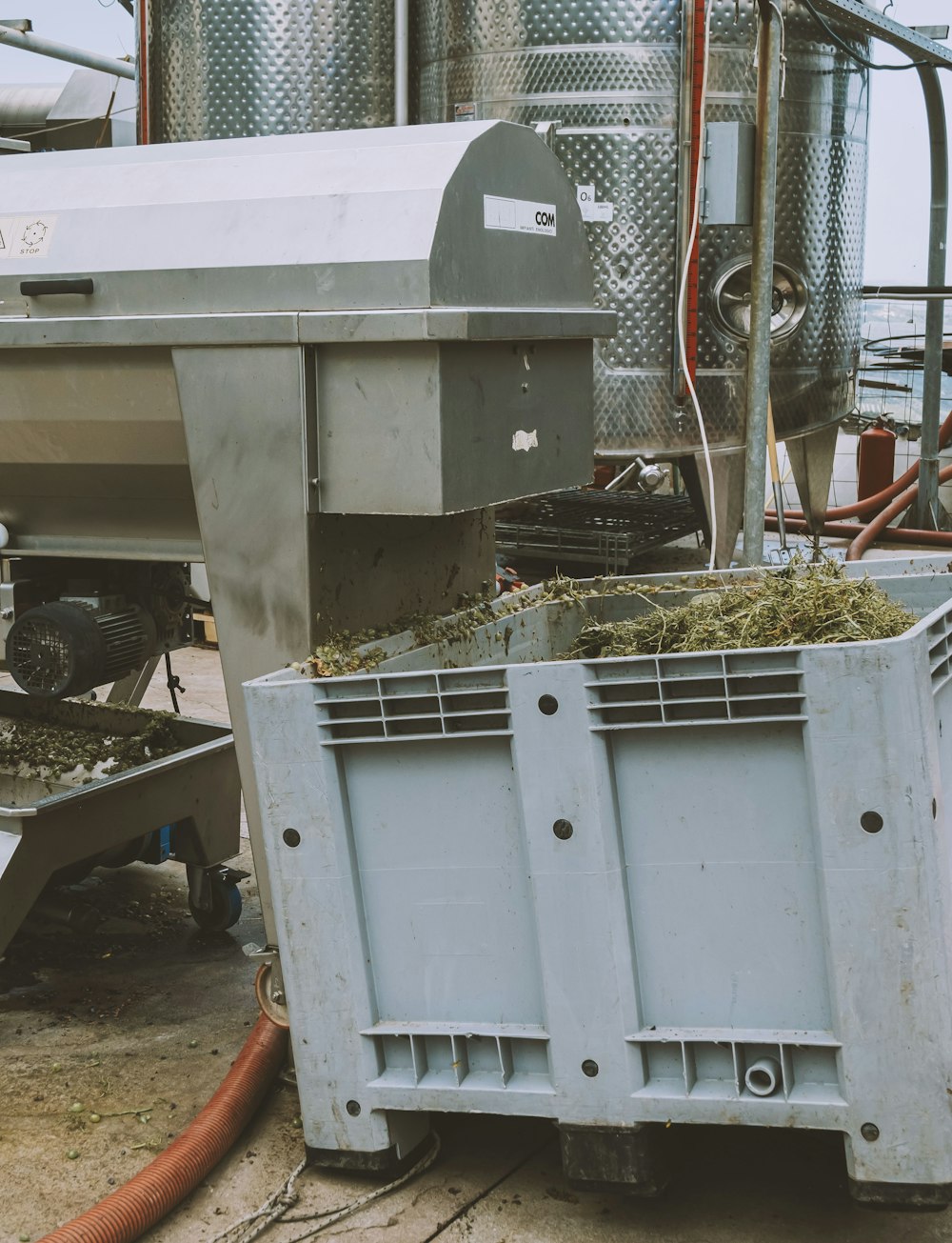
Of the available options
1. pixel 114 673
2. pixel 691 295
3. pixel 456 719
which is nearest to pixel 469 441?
pixel 456 719

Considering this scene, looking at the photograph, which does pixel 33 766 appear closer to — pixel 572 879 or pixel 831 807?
pixel 572 879

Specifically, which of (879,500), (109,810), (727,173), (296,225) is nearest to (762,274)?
(727,173)

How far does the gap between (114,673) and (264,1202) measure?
3.25ft

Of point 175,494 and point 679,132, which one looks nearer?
point 175,494

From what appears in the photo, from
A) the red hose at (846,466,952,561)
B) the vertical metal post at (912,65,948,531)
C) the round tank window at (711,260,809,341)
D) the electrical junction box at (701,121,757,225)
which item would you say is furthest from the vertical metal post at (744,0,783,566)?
the vertical metal post at (912,65,948,531)

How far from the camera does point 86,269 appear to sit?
2.07 metres

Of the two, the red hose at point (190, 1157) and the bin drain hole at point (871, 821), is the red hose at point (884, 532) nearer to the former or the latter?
the red hose at point (190, 1157)

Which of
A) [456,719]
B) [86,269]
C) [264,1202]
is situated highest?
[86,269]

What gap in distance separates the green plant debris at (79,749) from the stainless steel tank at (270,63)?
7.38 feet

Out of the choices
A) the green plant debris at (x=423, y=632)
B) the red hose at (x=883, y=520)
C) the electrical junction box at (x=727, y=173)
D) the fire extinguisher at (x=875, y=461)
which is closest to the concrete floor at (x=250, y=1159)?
the green plant debris at (x=423, y=632)

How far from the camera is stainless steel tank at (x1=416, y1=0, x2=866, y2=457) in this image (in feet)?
12.9

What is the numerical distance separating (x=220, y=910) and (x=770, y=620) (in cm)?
143

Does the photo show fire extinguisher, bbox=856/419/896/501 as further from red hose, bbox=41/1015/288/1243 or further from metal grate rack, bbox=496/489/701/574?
red hose, bbox=41/1015/288/1243

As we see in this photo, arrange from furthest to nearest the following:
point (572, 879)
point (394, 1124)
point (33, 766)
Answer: point (33, 766) < point (394, 1124) < point (572, 879)
